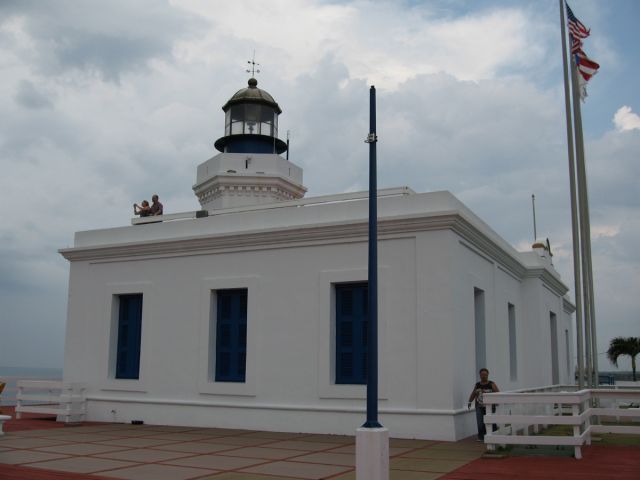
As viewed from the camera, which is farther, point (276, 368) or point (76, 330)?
point (76, 330)

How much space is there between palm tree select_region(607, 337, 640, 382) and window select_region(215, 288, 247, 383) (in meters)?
27.6

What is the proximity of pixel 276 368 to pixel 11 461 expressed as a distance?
5.78 m

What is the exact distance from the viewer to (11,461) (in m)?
9.84

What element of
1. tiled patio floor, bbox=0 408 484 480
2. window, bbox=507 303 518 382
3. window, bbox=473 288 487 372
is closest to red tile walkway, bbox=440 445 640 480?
tiled patio floor, bbox=0 408 484 480

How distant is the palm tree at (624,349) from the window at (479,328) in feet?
80.5

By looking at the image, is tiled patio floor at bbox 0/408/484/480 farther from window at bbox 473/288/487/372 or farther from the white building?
window at bbox 473/288/487/372

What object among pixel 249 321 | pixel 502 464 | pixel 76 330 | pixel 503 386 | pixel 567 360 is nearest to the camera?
pixel 502 464

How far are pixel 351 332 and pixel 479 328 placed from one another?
3.11 m

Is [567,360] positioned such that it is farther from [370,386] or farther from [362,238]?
[370,386]

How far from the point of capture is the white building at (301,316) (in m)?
13.1

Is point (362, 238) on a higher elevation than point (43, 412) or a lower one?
higher

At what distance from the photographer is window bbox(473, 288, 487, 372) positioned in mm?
14961

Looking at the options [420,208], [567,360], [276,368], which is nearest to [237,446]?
[276,368]

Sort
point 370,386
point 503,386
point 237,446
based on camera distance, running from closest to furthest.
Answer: point 370,386 < point 237,446 < point 503,386
